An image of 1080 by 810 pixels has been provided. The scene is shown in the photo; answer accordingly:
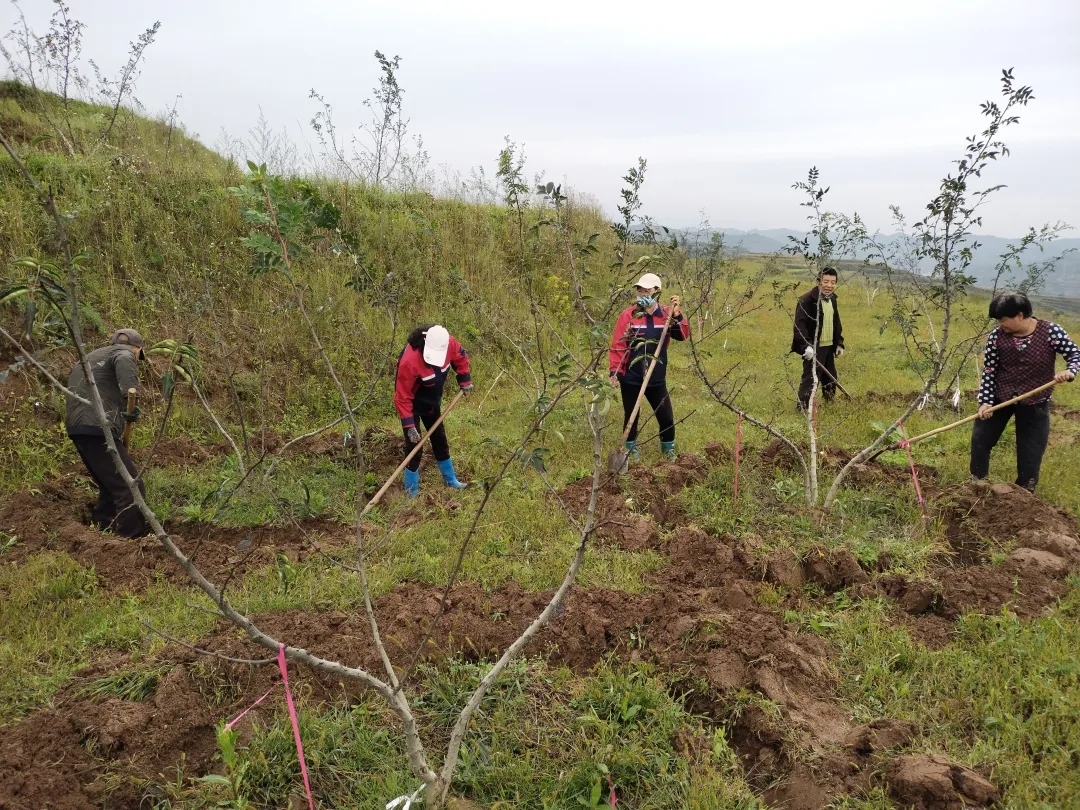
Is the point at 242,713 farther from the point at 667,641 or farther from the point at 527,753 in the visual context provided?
the point at 667,641

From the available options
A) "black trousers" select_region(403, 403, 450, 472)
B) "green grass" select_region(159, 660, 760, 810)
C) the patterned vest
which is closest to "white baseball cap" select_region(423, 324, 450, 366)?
"black trousers" select_region(403, 403, 450, 472)

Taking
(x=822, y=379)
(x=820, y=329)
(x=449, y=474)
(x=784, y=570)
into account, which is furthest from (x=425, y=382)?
(x=822, y=379)

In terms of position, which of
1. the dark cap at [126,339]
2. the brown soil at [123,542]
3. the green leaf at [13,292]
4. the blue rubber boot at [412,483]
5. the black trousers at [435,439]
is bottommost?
the brown soil at [123,542]

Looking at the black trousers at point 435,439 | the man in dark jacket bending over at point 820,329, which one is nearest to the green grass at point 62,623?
the black trousers at point 435,439

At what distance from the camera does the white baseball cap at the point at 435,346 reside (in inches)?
201

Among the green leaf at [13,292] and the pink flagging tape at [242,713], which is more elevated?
the green leaf at [13,292]

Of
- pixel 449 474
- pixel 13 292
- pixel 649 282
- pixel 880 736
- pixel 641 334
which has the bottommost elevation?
pixel 880 736

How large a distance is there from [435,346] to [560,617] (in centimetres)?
265

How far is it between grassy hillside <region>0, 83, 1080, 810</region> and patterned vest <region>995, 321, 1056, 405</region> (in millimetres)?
723

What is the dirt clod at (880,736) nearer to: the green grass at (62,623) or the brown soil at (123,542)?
the brown soil at (123,542)

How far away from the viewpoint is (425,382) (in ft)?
17.4

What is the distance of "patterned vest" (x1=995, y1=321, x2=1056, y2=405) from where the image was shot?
4.34 metres

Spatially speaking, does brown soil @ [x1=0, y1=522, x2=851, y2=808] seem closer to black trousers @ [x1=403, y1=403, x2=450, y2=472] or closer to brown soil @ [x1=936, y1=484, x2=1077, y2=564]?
brown soil @ [x1=936, y1=484, x2=1077, y2=564]

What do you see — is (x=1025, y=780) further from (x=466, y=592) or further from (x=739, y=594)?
(x=466, y=592)
